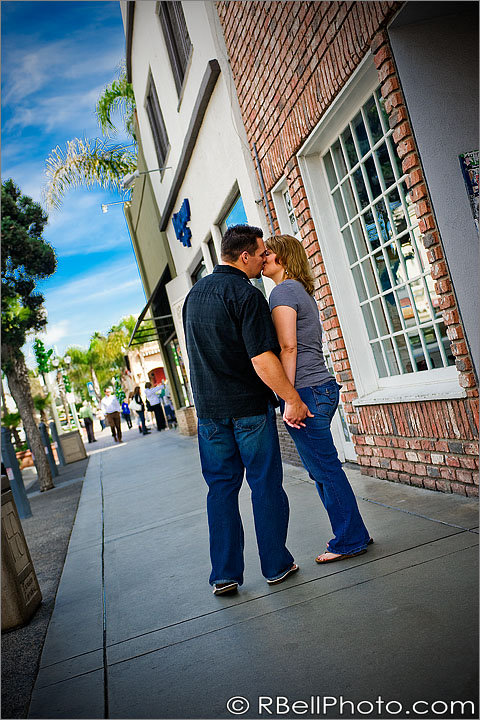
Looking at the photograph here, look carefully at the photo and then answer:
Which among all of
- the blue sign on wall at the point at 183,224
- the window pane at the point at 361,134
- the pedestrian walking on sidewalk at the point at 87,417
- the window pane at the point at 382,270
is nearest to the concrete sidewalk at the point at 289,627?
the window pane at the point at 382,270

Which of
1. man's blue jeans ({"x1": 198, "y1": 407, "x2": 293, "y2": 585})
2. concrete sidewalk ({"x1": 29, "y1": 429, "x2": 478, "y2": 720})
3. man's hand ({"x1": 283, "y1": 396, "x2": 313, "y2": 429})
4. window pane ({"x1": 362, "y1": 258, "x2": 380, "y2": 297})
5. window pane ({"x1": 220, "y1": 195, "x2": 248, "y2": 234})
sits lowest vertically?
concrete sidewalk ({"x1": 29, "y1": 429, "x2": 478, "y2": 720})

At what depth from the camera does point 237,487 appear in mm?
4016

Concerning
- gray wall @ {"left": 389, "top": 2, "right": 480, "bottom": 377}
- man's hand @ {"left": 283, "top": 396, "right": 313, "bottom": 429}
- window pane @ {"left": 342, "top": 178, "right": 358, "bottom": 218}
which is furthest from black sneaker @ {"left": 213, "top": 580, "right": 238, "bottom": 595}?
window pane @ {"left": 342, "top": 178, "right": 358, "bottom": 218}

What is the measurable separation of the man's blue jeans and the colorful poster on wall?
180cm

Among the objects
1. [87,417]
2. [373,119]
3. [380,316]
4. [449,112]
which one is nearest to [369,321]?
[380,316]

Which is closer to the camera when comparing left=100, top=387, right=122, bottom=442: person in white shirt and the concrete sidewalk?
the concrete sidewalk

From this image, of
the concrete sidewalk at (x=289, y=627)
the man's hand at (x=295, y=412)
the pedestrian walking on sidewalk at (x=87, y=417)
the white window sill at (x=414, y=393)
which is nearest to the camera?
the concrete sidewalk at (x=289, y=627)

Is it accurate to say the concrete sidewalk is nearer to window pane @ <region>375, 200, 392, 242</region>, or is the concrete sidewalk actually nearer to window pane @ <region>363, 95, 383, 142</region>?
window pane @ <region>375, 200, 392, 242</region>

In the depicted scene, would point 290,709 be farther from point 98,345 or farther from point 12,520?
point 98,345

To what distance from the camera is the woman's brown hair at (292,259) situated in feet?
13.3

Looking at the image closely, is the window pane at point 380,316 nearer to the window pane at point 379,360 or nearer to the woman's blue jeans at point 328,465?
the window pane at point 379,360

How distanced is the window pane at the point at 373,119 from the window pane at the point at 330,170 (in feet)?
3.00

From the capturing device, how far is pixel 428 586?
3252 mm

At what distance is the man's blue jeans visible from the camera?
3879mm
